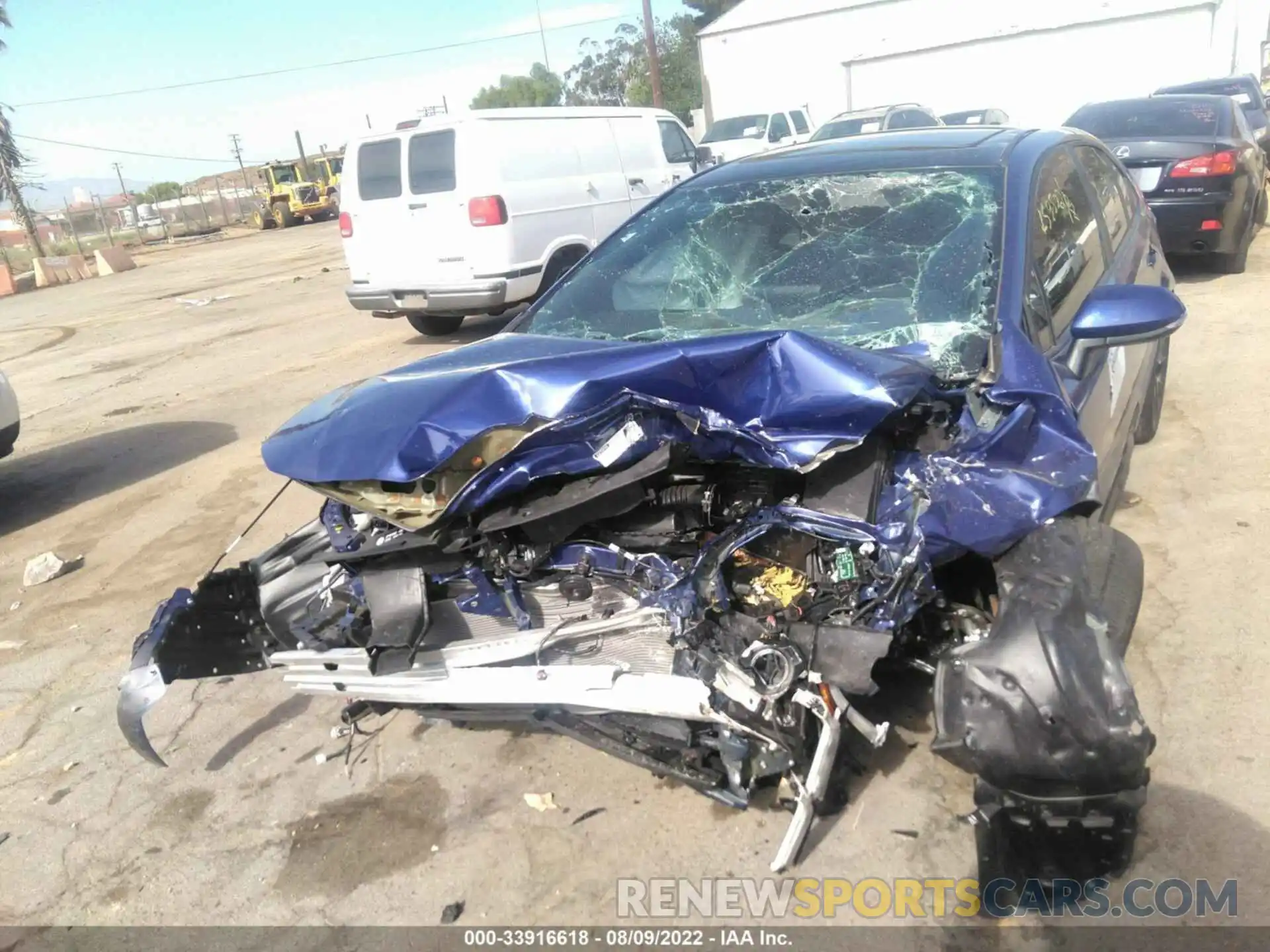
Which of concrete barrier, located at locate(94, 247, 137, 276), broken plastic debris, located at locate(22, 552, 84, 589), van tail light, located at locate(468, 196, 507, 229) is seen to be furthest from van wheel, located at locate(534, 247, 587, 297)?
concrete barrier, located at locate(94, 247, 137, 276)

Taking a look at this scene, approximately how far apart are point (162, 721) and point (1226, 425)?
5.44 m

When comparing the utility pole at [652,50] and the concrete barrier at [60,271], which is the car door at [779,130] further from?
the concrete barrier at [60,271]

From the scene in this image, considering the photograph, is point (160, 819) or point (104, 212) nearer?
point (160, 819)

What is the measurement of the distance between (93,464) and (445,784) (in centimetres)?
565

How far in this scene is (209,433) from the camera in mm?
7531

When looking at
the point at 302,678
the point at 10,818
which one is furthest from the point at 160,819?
the point at 302,678

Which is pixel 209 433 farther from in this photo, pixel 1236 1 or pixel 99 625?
pixel 1236 1

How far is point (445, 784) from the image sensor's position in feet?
9.93

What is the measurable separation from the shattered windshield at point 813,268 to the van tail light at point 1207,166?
226 inches

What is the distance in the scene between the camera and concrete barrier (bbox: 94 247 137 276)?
84.6ft

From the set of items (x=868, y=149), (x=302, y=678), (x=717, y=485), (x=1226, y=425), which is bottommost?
(x=1226, y=425)

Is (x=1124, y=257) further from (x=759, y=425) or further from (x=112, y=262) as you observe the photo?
(x=112, y=262)

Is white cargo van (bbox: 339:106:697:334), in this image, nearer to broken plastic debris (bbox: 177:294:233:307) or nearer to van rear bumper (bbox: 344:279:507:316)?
van rear bumper (bbox: 344:279:507:316)

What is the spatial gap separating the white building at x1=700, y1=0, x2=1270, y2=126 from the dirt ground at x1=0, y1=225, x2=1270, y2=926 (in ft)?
69.1
